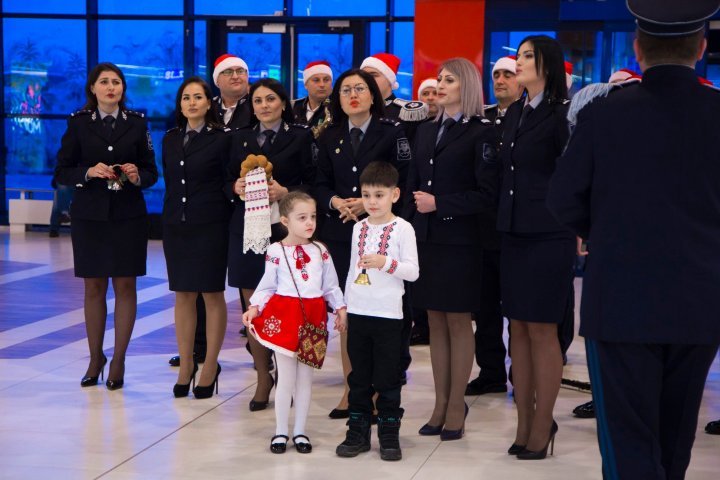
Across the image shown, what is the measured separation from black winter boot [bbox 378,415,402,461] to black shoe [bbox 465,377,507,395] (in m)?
1.28

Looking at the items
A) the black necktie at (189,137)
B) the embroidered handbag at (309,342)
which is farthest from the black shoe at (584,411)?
the black necktie at (189,137)

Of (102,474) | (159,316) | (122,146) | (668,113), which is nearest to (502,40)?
(159,316)

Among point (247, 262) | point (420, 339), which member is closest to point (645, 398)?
point (247, 262)

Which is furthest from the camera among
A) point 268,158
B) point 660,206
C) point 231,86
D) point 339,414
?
point 231,86

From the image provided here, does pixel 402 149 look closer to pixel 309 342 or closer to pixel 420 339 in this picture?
pixel 309 342

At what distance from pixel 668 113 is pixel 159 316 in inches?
236

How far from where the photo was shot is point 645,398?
2.46 m

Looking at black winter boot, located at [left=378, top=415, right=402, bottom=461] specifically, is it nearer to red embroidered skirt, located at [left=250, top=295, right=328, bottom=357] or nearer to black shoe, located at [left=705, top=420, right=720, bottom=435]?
red embroidered skirt, located at [left=250, top=295, right=328, bottom=357]

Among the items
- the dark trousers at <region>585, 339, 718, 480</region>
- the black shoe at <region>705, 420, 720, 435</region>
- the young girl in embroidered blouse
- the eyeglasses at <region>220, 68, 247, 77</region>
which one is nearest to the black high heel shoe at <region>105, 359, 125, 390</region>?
the young girl in embroidered blouse

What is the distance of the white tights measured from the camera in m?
4.32

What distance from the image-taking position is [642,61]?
8.21ft

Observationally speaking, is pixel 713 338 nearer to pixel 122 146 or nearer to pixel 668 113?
pixel 668 113

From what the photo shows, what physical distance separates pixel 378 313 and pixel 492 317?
1.72m

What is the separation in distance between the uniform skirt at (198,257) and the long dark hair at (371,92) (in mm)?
882
